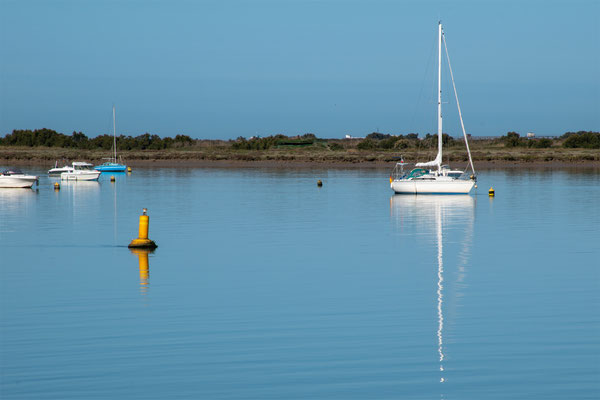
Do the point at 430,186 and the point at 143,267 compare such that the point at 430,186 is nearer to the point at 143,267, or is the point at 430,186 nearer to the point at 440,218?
the point at 440,218

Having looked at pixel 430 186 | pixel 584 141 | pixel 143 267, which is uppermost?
pixel 584 141

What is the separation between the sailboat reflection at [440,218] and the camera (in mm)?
17344

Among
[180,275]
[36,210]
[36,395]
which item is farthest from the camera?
[36,210]

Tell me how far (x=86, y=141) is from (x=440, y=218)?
12852 cm

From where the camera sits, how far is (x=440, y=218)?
1443 inches

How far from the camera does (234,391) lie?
1042cm

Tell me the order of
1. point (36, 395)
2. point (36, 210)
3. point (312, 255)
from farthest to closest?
point (36, 210)
point (312, 255)
point (36, 395)

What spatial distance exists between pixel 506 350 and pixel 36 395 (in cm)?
675

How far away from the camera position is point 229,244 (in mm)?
26156

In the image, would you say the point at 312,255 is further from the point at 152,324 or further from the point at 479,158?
the point at 479,158

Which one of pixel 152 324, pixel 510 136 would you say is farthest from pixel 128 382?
pixel 510 136

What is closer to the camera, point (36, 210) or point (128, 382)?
point (128, 382)

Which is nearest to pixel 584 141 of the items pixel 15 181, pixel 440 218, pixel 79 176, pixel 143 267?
pixel 79 176

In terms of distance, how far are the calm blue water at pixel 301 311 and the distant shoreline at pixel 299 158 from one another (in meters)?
74.9
